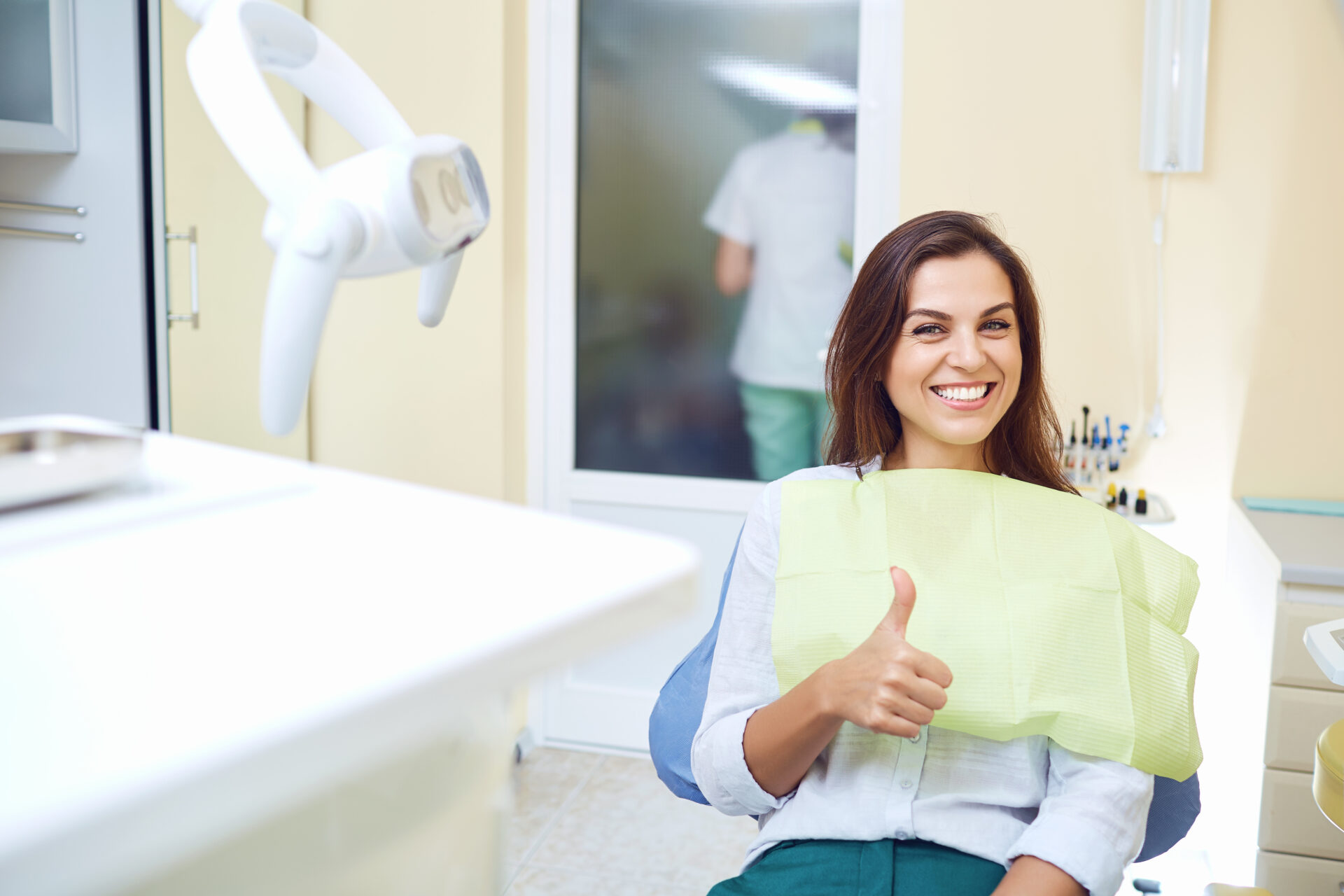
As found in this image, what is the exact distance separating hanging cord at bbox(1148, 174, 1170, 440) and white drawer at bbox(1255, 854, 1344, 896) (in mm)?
866

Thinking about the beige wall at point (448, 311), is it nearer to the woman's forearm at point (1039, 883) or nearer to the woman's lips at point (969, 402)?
the woman's lips at point (969, 402)

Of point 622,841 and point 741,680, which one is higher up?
point 741,680

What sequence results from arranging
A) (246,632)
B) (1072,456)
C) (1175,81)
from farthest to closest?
(1072,456), (1175,81), (246,632)

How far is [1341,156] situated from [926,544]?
1.72 meters

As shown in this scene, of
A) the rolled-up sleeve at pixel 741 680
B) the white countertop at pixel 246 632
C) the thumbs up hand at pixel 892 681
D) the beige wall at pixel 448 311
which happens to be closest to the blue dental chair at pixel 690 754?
the rolled-up sleeve at pixel 741 680

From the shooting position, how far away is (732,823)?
2400 mm

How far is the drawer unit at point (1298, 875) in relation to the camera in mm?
1787

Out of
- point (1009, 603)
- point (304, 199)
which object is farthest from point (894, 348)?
point (304, 199)

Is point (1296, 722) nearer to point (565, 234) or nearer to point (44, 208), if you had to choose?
point (565, 234)

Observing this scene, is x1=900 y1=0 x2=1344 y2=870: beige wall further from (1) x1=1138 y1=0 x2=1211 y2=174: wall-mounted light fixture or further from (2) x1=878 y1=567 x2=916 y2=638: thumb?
(2) x1=878 y1=567 x2=916 y2=638: thumb

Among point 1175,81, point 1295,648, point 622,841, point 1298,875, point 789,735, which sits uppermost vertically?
point 1175,81

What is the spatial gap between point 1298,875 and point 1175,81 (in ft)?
4.99

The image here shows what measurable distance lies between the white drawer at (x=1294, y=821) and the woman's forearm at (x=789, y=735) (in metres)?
1.18

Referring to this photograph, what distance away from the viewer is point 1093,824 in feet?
3.12
